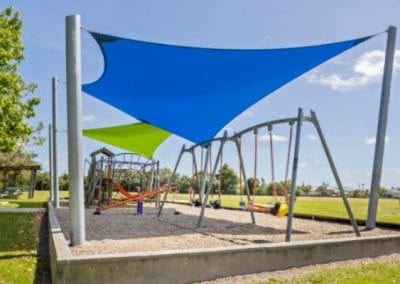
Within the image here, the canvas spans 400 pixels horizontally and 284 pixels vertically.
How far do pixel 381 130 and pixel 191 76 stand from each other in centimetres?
349

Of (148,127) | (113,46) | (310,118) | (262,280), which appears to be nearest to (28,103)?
Answer: (148,127)

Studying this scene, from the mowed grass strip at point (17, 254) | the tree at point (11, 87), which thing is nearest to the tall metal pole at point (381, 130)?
the mowed grass strip at point (17, 254)

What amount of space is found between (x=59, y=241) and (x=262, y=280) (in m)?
2.18

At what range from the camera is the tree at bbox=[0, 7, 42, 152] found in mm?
17109

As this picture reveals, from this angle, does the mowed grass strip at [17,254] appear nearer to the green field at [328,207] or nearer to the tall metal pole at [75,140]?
the tall metal pole at [75,140]

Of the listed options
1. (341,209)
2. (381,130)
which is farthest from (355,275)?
(341,209)

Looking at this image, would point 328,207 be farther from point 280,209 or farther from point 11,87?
point 11,87

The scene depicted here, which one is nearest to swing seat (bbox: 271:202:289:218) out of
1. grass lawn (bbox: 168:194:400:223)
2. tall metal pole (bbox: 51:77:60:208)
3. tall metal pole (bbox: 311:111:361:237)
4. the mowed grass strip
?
tall metal pole (bbox: 311:111:361:237)

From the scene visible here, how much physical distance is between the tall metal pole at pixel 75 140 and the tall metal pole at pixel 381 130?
5110mm

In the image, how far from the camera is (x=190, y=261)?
4312 millimetres

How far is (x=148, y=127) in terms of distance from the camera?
1371 cm

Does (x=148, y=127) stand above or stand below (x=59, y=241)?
above

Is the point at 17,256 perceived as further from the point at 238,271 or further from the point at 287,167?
the point at 287,167

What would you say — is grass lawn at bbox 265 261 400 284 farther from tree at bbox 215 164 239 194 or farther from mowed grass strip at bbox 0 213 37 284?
tree at bbox 215 164 239 194
